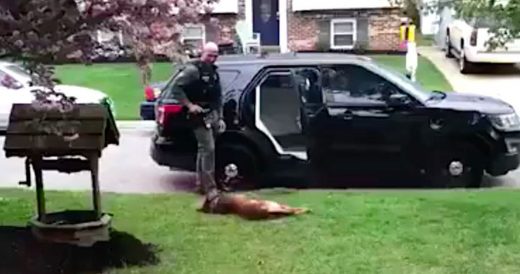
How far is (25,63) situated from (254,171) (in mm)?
5712

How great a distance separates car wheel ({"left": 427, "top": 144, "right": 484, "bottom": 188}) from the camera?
33.9 ft

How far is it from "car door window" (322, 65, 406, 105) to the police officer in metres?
1.42

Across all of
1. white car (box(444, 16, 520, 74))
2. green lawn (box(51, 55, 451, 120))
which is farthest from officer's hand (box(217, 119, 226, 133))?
white car (box(444, 16, 520, 74))

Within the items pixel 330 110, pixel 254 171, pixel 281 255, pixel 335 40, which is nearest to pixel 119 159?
pixel 254 171

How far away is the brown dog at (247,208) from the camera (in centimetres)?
795

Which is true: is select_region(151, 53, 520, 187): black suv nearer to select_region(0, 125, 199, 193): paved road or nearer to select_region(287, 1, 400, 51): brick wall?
select_region(0, 125, 199, 193): paved road

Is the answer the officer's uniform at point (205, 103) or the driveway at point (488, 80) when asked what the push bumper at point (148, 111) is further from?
the driveway at point (488, 80)

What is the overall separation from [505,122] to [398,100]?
4.16ft

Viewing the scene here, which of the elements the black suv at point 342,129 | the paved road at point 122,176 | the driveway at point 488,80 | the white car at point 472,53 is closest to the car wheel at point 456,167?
the black suv at point 342,129

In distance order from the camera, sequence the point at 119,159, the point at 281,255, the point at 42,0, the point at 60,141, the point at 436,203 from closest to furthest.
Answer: the point at 42,0 → the point at 60,141 → the point at 281,255 → the point at 436,203 → the point at 119,159

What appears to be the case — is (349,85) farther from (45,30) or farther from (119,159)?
(45,30)

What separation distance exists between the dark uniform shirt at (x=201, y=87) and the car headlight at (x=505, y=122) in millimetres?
3187

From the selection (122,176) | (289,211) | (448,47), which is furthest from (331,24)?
(289,211)

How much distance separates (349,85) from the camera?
Result: 10375 millimetres
